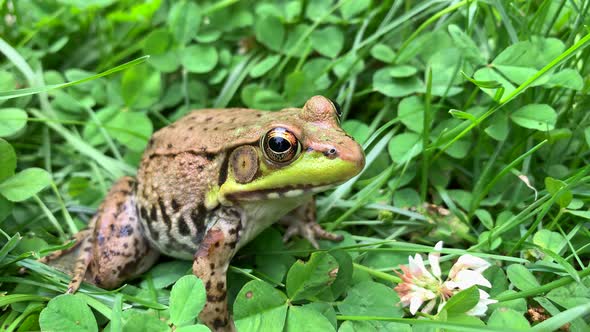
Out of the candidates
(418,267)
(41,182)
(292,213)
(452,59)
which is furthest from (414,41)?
(41,182)

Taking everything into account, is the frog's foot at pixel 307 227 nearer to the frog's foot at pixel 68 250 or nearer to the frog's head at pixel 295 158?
the frog's head at pixel 295 158

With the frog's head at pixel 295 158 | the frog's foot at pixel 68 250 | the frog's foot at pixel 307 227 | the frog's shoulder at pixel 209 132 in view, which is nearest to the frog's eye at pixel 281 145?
the frog's head at pixel 295 158

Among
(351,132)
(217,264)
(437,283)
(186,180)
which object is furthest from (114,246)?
(437,283)

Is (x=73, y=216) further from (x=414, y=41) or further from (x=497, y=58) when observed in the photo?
(x=497, y=58)

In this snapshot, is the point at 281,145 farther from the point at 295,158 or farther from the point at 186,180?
the point at 186,180

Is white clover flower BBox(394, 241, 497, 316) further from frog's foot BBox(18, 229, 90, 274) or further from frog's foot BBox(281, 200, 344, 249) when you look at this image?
frog's foot BBox(18, 229, 90, 274)

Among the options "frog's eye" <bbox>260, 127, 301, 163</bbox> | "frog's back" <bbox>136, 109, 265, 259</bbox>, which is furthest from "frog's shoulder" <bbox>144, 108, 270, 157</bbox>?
"frog's eye" <bbox>260, 127, 301, 163</bbox>
